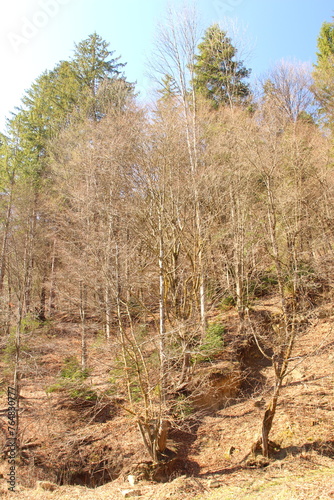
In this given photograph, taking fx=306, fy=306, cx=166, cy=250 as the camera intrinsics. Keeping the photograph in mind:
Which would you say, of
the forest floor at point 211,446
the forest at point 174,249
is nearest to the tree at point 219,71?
the forest at point 174,249

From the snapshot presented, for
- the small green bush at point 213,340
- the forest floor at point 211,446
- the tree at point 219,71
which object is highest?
Result: the tree at point 219,71

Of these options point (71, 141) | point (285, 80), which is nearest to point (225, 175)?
point (285, 80)

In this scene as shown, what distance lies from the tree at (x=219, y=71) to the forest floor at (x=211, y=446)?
33.7 ft

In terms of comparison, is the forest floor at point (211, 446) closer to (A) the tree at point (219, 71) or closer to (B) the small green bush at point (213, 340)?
(B) the small green bush at point (213, 340)

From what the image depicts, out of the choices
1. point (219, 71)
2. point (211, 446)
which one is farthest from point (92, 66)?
point (211, 446)

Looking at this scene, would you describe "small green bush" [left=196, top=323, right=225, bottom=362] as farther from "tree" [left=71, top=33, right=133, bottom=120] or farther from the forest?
"tree" [left=71, top=33, right=133, bottom=120]

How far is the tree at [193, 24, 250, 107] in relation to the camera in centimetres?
1238

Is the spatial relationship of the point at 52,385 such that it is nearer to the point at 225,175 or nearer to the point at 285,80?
the point at 225,175

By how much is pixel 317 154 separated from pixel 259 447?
32.1 feet

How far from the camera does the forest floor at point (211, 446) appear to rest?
578 cm

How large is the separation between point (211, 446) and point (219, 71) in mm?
16892

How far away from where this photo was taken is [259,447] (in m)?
6.63

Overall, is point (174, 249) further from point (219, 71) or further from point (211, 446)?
point (219, 71)

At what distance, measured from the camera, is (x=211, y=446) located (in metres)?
7.29
